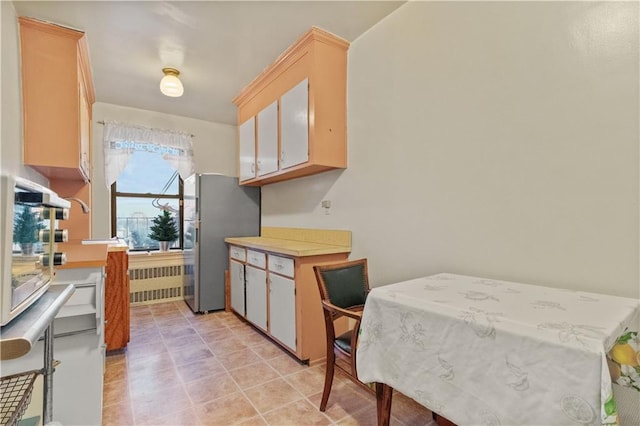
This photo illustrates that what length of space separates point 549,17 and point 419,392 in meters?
1.74

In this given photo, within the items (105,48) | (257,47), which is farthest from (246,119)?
(105,48)

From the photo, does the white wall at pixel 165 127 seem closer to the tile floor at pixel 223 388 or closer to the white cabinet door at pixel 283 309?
the tile floor at pixel 223 388

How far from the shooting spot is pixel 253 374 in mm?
2234

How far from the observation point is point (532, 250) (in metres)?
1.48

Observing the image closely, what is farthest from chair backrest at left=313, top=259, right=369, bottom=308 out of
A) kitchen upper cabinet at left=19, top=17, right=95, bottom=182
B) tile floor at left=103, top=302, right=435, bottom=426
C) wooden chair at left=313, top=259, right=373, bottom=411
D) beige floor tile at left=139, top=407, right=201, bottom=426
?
kitchen upper cabinet at left=19, top=17, right=95, bottom=182

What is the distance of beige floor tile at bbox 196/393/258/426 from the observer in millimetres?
1730

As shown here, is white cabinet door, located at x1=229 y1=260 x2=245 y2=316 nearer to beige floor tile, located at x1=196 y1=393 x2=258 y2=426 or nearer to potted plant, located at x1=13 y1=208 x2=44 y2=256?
beige floor tile, located at x1=196 y1=393 x2=258 y2=426

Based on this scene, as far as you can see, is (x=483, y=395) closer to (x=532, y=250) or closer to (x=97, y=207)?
(x=532, y=250)

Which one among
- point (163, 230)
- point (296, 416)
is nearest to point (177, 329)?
point (163, 230)

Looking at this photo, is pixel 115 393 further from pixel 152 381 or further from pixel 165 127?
pixel 165 127

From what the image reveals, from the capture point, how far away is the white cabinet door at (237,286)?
326 cm

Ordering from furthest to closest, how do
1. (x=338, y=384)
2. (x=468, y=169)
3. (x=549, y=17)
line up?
(x=338, y=384) → (x=468, y=169) → (x=549, y=17)

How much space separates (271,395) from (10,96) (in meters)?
2.46

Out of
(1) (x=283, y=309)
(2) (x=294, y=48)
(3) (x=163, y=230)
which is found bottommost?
(1) (x=283, y=309)
